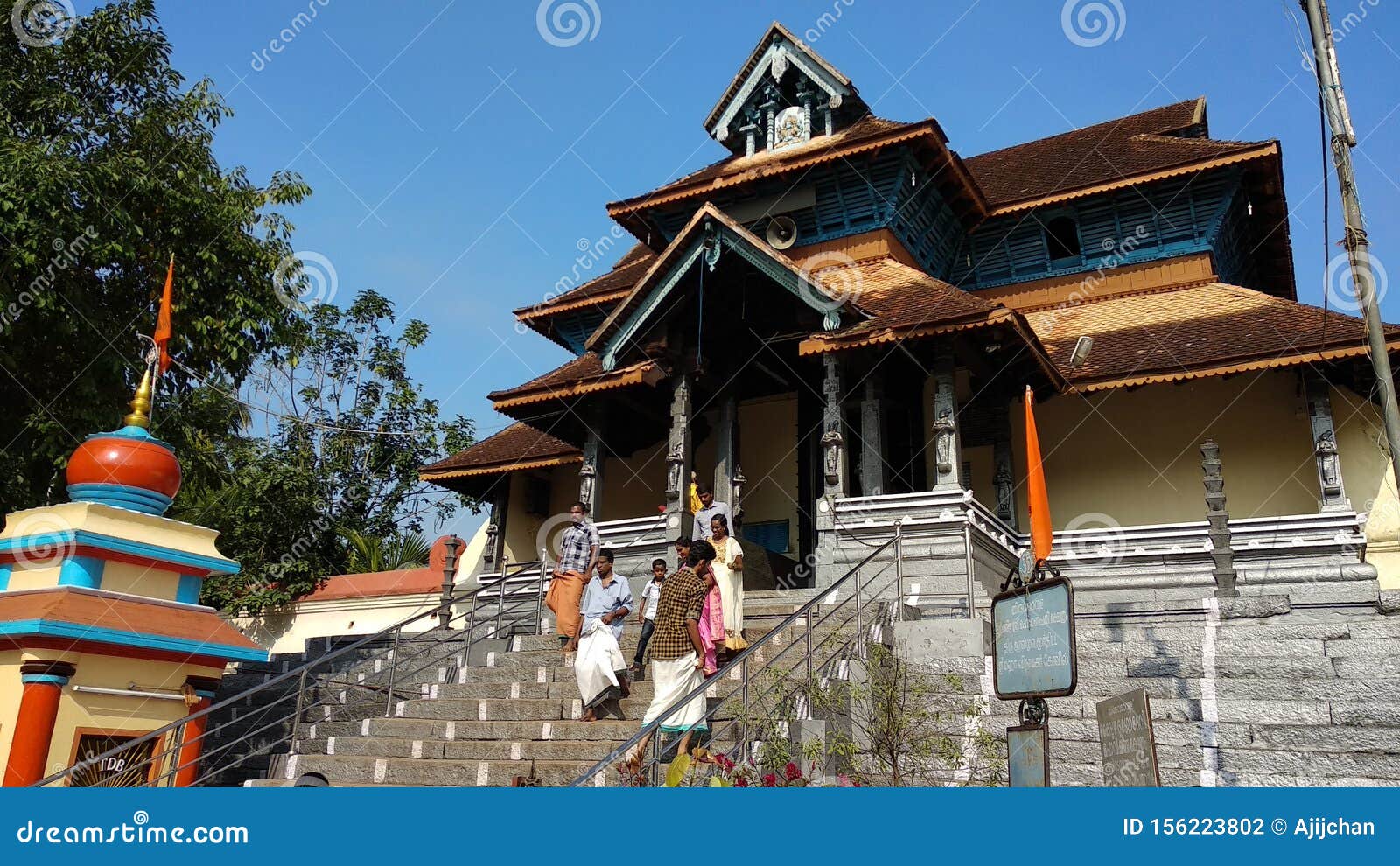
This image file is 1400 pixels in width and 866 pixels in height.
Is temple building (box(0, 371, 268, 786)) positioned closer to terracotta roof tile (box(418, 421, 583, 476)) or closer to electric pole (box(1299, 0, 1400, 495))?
electric pole (box(1299, 0, 1400, 495))

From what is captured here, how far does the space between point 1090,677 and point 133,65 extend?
13.5 m

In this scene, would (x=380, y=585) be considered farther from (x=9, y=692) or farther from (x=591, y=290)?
(x=9, y=692)

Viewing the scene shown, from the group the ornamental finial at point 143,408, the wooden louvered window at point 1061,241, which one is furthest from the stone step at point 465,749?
the wooden louvered window at point 1061,241

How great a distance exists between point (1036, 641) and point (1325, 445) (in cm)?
921

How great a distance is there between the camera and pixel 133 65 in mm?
13734

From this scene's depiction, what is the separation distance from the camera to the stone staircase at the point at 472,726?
8.34 meters

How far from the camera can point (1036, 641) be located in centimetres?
598

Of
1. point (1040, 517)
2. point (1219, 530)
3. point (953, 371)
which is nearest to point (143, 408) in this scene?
point (1040, 517)

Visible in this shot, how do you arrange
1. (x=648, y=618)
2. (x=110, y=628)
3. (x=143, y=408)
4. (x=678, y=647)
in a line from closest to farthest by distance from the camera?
(x=110, y=628) → (x=678, y=647) → (x=143, y=408) → (x=648, y=618)

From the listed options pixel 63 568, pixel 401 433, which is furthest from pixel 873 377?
pixel 401 433

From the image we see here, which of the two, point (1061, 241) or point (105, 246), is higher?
point (1061, 241)

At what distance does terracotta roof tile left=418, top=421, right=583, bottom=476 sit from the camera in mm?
18609

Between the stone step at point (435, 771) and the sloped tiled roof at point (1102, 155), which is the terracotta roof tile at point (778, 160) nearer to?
the sloped tiled roof at point (1102, 155)

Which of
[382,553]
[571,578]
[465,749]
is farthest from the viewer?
[382,553]
